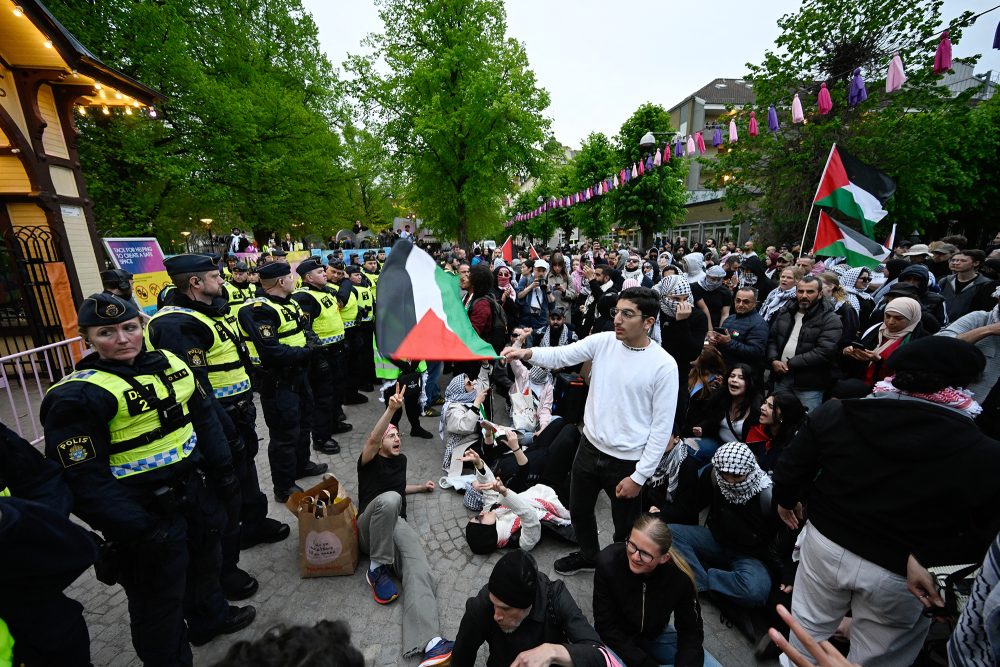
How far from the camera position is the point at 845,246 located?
6312mm

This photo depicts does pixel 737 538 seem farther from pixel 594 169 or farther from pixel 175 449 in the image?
pixel 594 169

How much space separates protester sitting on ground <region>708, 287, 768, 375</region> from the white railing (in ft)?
26.7

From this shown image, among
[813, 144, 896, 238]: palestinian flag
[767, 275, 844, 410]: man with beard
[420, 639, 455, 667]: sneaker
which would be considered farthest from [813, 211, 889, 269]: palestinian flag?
[420, 639, 455, 667]: sneaker

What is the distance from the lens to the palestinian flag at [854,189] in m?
6.71

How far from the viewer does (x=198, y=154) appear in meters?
13.3

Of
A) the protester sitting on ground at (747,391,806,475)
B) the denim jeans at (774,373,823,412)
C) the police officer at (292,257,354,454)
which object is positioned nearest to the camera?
the protester sitting on ground at (747,391,806,475)

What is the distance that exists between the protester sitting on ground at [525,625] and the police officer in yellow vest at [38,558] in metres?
1.74

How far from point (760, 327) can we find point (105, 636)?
6.73 meters

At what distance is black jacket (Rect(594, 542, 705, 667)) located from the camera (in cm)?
251

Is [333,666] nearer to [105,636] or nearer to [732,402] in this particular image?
[105,636]

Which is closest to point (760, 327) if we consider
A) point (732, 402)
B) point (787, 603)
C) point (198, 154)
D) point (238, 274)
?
point (732, 402)

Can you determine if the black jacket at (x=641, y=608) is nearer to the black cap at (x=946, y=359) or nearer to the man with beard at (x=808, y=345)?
the black cap at (x=946, y=359)

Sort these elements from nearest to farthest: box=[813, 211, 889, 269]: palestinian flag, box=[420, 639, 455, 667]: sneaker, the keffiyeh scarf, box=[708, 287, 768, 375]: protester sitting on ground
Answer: the keffiyeh scarf, box=[420, 639, 455, 667]: sneaker, box=[708, 287, 768, 375]: protester sitting on ground, box=[813, 211, 889, 269]: palestinian flag

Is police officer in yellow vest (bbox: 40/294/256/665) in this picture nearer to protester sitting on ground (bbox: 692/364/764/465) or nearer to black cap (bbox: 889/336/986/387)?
black cap (bbox: 889/336/986/387)
